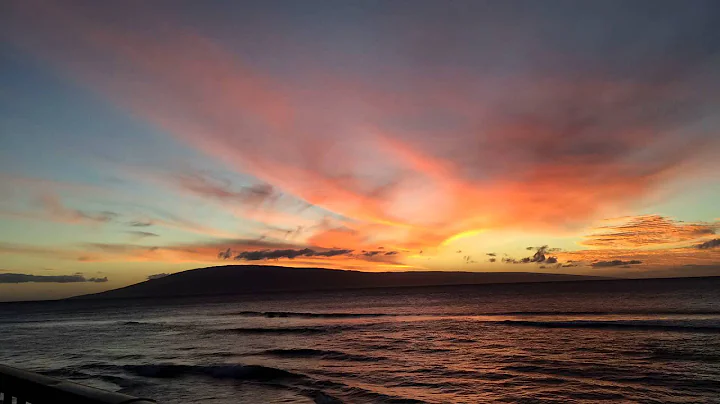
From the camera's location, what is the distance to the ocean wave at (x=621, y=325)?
119 ft

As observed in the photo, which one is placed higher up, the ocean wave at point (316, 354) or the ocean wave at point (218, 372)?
the ocean wave at point (218, 372)

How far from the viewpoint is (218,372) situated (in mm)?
21953

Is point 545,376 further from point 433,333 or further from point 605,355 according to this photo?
point 433,333

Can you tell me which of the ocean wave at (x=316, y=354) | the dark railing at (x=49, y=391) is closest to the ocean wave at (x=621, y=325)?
the ocean wave at (x=316, y=354)

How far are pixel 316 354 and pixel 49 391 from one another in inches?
1066

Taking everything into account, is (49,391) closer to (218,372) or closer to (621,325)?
(218,372)

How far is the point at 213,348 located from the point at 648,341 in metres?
30.3

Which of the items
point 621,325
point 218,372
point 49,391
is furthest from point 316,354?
point 621,325

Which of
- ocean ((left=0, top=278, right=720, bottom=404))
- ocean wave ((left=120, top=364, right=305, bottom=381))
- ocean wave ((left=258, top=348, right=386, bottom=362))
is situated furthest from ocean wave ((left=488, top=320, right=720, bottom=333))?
ocean wave ((left=120, top=364, right=305, bottom=381))

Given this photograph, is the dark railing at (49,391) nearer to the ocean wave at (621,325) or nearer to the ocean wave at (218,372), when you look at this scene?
the ocean wave at (218,372)

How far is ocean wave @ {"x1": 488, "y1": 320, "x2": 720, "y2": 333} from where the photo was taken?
1433 inches

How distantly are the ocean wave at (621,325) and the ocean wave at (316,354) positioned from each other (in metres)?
24.6

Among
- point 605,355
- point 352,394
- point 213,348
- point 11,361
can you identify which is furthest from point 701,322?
point 11,361

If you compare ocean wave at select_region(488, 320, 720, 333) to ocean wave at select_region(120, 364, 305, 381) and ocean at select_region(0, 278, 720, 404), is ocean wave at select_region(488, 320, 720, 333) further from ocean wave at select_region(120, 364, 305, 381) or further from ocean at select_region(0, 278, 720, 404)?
ocean wave at select_region(120, 364, 305, 381)
